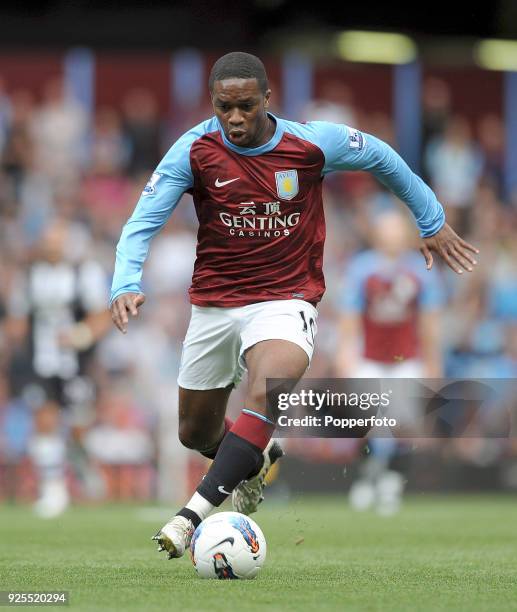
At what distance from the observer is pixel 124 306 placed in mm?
6367

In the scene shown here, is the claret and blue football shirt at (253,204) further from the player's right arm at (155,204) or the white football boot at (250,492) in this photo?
the white football boot at (250,492)

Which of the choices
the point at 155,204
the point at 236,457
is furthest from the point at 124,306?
the point at 236,457

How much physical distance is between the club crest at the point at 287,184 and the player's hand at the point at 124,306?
0.92 m

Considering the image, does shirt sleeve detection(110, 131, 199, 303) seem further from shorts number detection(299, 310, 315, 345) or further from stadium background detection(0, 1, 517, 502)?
stadium background detection(0, 1, 517, 502)

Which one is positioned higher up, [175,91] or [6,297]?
[175,91]

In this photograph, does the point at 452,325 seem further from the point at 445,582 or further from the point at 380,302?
the point at 445,582

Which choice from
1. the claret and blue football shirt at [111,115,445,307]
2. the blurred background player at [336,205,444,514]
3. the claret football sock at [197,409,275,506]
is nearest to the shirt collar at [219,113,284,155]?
the claret and blue football shirt at [111,115,445,307]

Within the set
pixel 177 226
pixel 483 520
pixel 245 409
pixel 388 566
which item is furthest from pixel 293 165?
pixel 177 226

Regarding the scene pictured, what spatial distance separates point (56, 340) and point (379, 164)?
5.57 meters

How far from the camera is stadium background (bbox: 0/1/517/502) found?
548 inches

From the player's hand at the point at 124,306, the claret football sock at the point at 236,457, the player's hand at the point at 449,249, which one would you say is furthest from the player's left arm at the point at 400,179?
the claret football sock at the point at 236,457

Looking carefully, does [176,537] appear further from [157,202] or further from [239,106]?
[239,106]

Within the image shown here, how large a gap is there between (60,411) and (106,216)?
4.25 metres

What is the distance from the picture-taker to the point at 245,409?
634 centimetres
